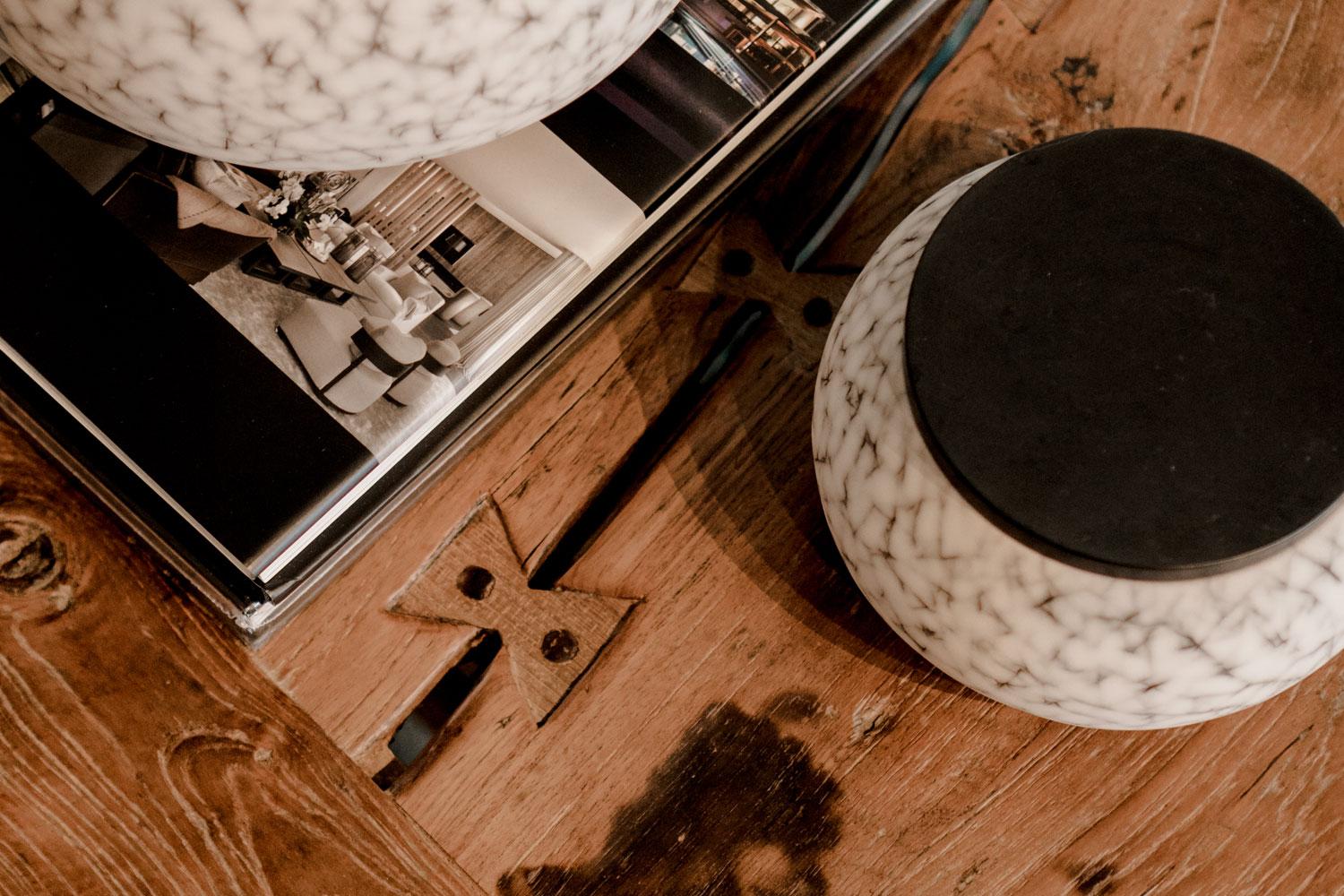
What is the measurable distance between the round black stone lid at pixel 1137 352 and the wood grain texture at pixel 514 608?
182 millimetres

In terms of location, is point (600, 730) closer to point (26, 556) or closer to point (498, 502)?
point (498, 502)

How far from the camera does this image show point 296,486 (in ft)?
1.20

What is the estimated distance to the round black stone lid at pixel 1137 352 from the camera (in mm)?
273

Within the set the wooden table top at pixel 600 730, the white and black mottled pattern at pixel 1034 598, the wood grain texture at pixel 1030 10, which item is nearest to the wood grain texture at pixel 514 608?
the wooden table top at pixel 600 730

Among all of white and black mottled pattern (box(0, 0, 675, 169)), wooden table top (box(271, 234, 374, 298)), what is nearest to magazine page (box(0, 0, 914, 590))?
wooden table top (box(271, 234, 374, 298))

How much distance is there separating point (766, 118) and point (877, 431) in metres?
0.17

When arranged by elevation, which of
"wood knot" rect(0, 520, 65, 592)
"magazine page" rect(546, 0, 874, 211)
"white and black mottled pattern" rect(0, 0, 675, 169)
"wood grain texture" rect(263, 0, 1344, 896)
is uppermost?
"white and black mottled pattern" rect(0, 0, 675, 169)

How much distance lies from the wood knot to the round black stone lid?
1.13 feet

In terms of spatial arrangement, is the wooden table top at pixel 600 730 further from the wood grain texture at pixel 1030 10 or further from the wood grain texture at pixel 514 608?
the wood grain texture at pixel 1030 10

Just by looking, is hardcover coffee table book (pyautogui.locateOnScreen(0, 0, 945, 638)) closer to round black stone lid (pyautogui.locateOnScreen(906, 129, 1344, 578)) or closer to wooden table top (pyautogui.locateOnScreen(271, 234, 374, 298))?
wooden table top (pyautogui.locateOnScreen(271, 234, 374, 298))

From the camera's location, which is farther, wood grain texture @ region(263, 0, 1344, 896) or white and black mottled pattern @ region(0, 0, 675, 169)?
wood grain texture @ region(263, 0, 1344, 896)

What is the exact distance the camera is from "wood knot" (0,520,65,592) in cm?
41

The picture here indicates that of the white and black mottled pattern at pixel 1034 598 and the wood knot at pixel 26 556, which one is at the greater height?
the wood knot at pixel 26 556

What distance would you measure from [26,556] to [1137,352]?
16.3 inches
